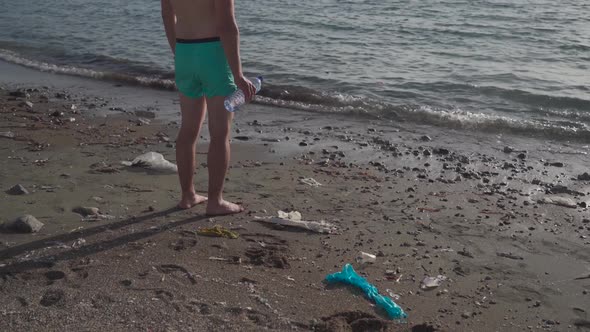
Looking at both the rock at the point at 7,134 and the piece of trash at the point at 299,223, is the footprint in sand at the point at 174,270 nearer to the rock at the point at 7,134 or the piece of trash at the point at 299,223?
the piece of trash at the point at 299,223

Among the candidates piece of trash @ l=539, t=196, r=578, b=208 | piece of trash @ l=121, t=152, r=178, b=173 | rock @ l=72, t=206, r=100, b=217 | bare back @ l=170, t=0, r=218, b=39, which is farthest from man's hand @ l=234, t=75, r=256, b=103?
piece of trash @ l=539, t=196, r=578, b=208

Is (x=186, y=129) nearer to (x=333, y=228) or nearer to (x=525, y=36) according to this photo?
(x=333, y=228)

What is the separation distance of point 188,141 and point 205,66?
0.67 metres

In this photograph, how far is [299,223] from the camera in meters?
4.82

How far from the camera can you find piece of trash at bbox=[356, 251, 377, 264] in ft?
14.2

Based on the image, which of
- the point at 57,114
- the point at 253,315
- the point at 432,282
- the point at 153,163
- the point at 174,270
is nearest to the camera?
the point at 253,315

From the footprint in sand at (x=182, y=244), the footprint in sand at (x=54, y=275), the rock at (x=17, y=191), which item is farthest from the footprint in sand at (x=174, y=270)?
the rock at (x=17, y=191)

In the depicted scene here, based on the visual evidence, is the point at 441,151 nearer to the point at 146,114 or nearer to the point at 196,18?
the point at 196,18

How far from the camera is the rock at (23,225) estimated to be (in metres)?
4.42

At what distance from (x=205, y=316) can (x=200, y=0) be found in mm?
2216

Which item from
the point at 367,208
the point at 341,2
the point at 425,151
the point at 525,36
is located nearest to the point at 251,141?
the point at 425,151

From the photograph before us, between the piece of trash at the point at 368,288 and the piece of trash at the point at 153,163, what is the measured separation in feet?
8.38

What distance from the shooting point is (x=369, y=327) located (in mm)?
3486

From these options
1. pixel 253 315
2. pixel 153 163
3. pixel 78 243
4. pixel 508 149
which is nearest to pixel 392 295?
pixel 253 315
